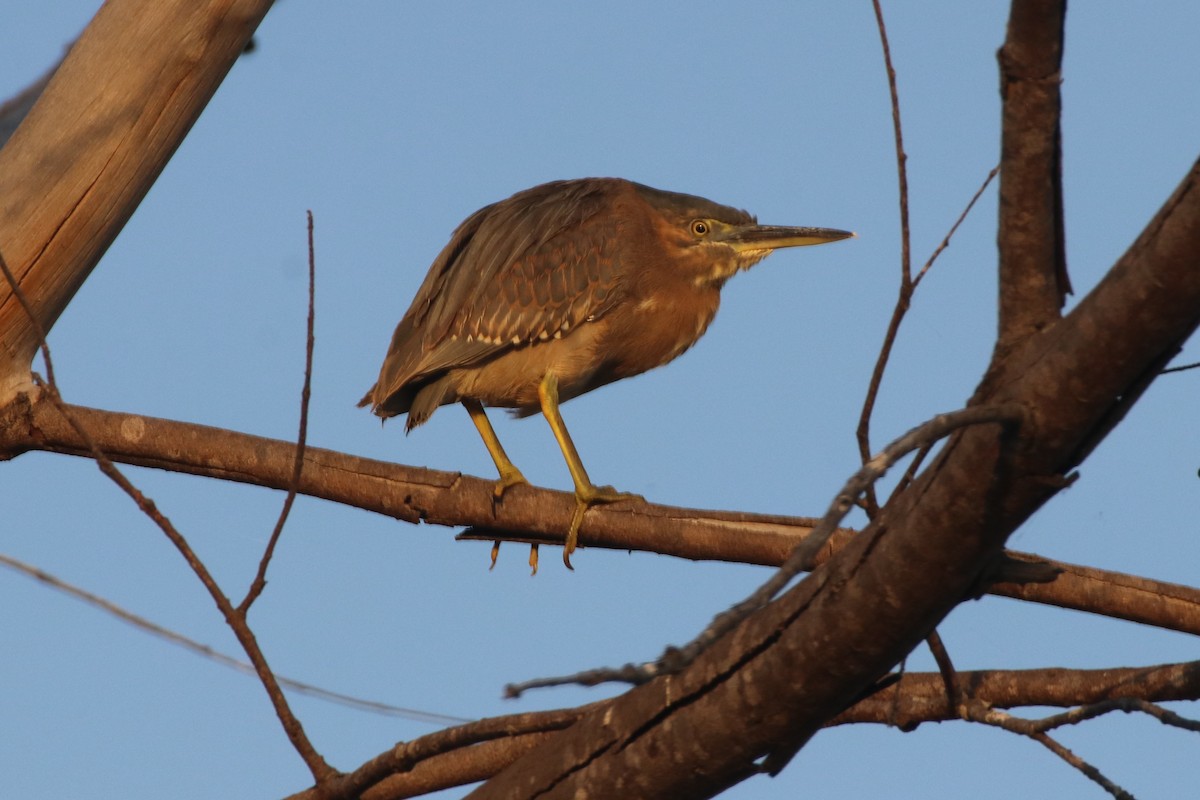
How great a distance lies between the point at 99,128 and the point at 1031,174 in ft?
9.63

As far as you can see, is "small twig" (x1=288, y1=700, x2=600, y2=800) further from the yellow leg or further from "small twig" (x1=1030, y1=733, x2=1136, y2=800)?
the yellow leg

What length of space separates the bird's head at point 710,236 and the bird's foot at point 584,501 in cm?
129

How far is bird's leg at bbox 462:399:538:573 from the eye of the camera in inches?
189

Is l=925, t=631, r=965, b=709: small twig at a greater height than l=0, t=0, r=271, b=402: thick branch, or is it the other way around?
l=0, t=0, r=271, b=402: thick branch

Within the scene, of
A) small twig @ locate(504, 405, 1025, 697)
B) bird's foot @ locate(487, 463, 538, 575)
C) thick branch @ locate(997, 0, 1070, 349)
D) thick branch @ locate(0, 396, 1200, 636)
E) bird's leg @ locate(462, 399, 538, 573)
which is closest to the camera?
small twig @ locate(504, 405, 1025, 697)

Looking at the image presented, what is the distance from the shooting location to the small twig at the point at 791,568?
5.25 ft

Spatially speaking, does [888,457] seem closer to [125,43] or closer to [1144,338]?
[1144,338]

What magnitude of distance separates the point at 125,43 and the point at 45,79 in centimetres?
93

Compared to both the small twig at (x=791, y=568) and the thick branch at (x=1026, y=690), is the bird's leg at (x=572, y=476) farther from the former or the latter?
the small twig at (x=791, y=568)

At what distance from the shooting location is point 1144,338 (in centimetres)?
183

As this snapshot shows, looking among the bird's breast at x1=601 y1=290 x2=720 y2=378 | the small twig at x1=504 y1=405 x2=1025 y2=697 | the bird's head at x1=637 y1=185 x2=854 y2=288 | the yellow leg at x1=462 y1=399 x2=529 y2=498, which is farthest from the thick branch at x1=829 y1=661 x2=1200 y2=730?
the bird's head at x1=637 y1=185 x2=854 y2=288

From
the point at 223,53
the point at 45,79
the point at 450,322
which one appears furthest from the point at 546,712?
the point at 45,79

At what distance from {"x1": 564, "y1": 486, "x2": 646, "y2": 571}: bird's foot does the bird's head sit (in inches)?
50.8

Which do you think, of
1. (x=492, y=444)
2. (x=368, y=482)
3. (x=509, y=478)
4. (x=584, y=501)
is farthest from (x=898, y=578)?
(x=492, y=444)
